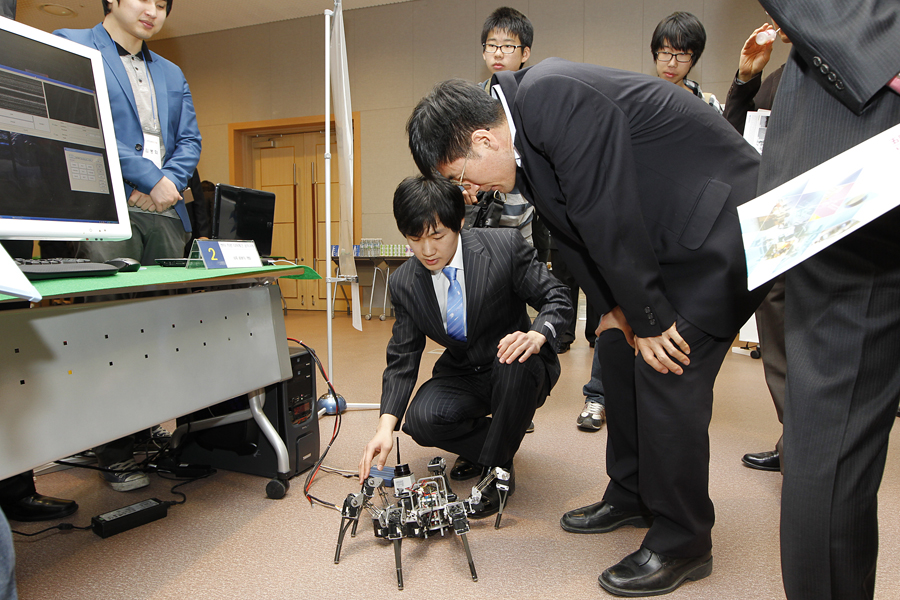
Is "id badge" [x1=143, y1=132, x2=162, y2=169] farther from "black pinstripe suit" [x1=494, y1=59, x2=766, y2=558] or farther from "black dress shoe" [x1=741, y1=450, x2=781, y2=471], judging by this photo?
"black dress shoe" [x1=741, y1=450, x2=781, y2=471]

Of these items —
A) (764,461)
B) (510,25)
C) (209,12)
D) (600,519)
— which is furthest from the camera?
(209,12)

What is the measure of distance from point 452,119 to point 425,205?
0.33 meters

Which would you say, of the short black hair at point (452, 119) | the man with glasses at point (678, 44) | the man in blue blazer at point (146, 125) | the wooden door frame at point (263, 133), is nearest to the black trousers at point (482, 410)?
the short black hair at point (452, 119)

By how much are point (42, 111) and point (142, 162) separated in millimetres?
593

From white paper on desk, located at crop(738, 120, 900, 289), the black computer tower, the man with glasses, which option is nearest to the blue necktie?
the black computer tower

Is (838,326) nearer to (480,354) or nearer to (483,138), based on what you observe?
(483,138)

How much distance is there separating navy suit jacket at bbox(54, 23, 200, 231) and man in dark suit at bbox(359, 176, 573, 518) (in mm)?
801

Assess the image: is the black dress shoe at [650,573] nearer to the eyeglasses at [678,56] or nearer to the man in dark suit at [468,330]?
the man in dark suit at [468,330]

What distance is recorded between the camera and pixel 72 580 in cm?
113

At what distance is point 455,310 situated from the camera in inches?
60.3

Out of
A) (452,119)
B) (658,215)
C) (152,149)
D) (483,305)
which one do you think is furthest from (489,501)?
(152,149)

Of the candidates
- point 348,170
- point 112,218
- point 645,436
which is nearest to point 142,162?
point 112,218

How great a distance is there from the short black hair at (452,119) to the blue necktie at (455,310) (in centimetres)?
→ 45

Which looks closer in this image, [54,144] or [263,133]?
[54,144]
